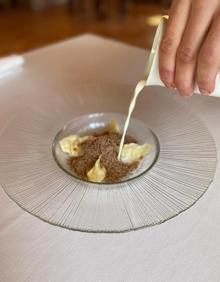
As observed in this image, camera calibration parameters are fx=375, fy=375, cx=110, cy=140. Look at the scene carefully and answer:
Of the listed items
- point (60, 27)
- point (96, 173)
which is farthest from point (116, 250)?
point (60, 27)

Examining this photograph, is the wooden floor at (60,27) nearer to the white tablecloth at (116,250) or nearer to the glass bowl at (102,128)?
the glass bowl at (102,128)

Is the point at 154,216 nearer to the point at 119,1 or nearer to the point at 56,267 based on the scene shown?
the point at 56,267

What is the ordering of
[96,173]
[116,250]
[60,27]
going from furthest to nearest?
[60,27]
[96,173]
[116,250]

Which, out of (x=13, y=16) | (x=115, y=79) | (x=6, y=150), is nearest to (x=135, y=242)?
(x=6, y=150)

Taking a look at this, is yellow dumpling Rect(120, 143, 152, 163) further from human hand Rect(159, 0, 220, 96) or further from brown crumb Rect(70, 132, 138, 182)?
human hand Rect(159, 0, 220, 96)

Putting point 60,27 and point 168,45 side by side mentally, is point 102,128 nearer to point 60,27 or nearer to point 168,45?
point 168,45

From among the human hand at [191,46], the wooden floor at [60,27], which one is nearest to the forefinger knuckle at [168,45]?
the human hand at [191,46]
